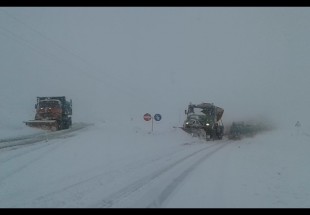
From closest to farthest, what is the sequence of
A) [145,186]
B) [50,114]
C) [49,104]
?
1. [145,186]
2. [50,114]
3. [49,104]

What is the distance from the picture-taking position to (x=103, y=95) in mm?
108625

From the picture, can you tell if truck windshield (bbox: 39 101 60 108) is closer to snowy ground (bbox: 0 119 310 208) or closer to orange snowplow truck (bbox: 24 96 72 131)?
orange snowplow truck (bbox: 24 96 72 131)

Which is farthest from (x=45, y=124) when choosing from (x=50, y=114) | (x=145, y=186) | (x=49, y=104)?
(x=145, y=186)

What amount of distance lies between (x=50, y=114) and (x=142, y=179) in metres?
23.6

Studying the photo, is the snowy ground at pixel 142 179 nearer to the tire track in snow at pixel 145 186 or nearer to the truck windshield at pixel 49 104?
the tire track in snow at pixel 145 186

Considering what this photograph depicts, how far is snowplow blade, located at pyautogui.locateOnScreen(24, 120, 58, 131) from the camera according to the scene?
110ft

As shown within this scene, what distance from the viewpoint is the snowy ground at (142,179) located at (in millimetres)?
9758

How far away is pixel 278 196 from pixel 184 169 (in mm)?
4660

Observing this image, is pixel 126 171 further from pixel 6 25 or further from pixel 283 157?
pixel 6 25

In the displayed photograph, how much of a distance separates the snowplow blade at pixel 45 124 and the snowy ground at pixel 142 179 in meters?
14.2

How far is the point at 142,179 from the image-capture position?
12.4 meters

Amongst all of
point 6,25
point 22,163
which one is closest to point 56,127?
point 22,163

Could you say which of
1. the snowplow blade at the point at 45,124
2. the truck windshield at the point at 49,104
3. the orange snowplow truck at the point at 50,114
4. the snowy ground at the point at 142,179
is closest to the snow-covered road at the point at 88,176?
the snowy ground at the point at 142,179

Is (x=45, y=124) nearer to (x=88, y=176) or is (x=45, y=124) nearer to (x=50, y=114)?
A: (x=50, y=114)
